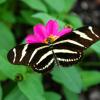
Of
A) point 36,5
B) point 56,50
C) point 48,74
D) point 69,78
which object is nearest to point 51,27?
point 56,50

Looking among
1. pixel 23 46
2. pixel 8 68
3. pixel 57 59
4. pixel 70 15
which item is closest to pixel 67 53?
pixel 57 59

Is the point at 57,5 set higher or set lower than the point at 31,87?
higher

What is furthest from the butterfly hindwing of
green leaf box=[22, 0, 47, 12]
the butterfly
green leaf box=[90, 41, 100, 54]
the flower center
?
green leaf box=[22, 0, 47, 12]

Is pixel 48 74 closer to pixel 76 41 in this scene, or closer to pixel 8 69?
pixel 8 69

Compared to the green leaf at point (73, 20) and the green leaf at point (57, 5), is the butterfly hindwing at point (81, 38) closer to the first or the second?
the green leaf at point (57, 5)

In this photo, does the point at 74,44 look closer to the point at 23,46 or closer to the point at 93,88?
the point at 23,46

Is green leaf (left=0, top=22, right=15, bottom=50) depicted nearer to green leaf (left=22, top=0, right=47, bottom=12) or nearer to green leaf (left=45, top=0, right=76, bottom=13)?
green leaf (left=22, top=0, right=47, bottom=12)
